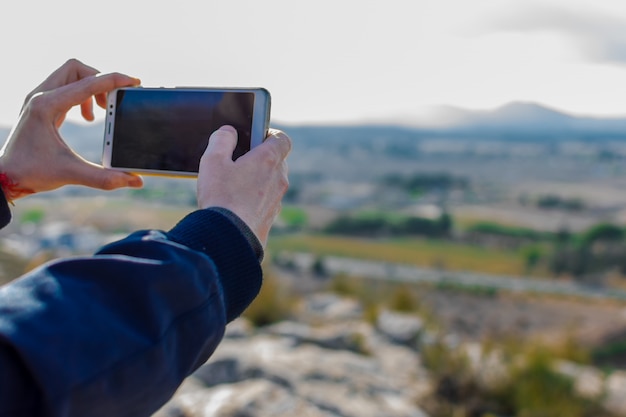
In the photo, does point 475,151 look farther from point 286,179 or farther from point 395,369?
point 286,179

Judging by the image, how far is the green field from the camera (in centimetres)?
2833

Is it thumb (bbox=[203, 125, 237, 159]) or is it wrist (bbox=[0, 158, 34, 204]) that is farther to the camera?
wrist (bbox=[0, 158, 34, 204])

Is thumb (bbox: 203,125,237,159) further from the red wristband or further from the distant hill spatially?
Result: the distant hill

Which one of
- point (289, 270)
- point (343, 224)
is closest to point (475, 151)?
point (343, 224)

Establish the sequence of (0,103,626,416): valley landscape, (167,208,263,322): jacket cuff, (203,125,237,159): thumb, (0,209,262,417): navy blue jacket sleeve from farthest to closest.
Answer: (0,103,626,416): valley landscape, (203,125,237,159): thumb, (167,208,263,322): jacket cuff, (0,209,262,417): navy blue jacket sleeve

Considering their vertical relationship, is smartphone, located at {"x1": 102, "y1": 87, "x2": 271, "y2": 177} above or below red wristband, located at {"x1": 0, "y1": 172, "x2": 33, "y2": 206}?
above

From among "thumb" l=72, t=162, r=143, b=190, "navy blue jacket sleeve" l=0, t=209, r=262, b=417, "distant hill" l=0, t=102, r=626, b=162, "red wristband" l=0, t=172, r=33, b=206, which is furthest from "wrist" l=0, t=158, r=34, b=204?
"distant hill" l=0, t=102, r=626, b=162

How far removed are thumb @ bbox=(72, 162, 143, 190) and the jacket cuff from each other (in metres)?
0.52

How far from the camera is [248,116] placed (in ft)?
4.64

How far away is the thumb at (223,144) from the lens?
1.15 meters

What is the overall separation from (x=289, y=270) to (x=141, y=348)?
67.6 ft

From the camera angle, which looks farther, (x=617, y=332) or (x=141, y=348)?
(x=617, y=332)

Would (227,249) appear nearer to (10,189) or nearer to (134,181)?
(134,181)

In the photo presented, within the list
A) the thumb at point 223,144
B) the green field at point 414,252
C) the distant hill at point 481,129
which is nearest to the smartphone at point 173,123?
the thumb at point 223,144
